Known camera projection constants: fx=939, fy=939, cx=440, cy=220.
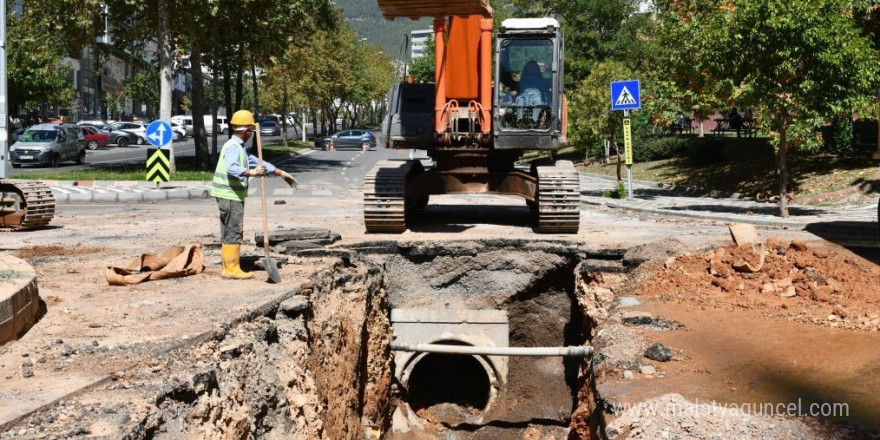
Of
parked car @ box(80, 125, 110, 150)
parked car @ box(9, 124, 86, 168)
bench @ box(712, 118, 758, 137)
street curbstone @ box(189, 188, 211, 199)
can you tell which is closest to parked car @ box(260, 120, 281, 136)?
parked car @ box(80, 125, 110, 150)

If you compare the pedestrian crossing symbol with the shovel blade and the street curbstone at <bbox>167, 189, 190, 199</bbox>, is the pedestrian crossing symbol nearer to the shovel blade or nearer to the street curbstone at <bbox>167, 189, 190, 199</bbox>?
the street curbstone at <bbox>167, 189, 190, 199</bbox>

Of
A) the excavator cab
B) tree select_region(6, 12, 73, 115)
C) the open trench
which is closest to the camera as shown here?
the open trench

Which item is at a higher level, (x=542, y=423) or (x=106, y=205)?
(x=106, y=205)

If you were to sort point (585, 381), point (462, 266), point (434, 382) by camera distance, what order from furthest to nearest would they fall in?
point (434, 382), point (462, 266), point (585, 381)

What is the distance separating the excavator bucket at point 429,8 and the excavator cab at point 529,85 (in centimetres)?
131

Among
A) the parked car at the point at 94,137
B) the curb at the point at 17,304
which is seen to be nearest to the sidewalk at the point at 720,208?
the curb at the point at 17,304

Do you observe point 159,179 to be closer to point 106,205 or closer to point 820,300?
point 106,205

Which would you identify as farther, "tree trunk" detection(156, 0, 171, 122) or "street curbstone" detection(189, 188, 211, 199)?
"tree trunk" detection(156, 0, 171, 122)

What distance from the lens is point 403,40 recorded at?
13406 mm

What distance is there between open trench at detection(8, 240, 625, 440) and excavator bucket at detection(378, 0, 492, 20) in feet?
9.92

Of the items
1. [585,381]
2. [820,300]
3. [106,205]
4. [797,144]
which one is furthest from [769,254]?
[106,205]

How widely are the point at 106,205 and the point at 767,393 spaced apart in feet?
55.7

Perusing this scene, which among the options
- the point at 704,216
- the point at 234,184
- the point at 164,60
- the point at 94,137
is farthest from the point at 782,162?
the point at 94,137

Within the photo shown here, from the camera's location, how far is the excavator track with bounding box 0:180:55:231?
1386 centimetres
